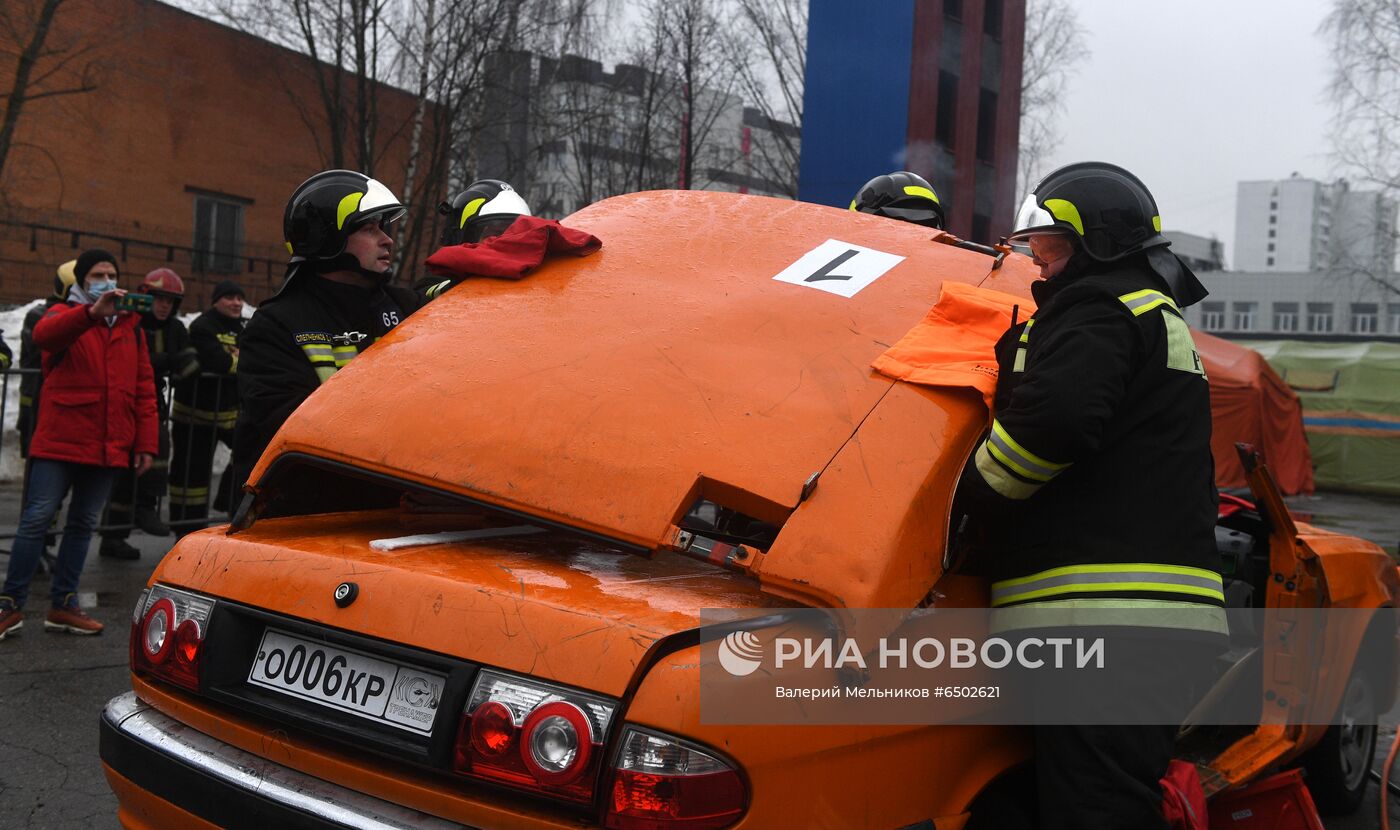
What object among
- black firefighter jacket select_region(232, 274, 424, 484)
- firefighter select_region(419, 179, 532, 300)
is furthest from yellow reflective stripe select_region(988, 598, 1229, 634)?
firefighter select_region(419, 179, 532, 300)

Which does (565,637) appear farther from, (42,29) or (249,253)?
(249,253)

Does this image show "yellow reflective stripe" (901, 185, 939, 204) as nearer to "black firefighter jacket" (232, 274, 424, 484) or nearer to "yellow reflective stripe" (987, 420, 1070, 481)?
"black firefighter jacket" (232, 274, 424, 484)

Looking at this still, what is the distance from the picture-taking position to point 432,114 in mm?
18656

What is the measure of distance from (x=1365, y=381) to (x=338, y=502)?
22203mm

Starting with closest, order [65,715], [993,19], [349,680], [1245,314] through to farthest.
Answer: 1. [349,680]
2. [65,715]
3. [993,19]
4. [1245,314]

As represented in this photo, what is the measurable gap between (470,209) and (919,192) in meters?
2.16

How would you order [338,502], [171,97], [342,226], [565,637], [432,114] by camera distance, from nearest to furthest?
[565,637], [338,502], [342,226], [432,114], [171,97]

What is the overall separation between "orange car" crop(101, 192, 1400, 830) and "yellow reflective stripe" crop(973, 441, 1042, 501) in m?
0.08

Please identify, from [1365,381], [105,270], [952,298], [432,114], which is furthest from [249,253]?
[952,298]

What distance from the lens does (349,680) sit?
2.32m

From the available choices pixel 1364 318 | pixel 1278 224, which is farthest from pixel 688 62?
pixel 1278 224

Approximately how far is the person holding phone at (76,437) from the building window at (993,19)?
1439cm

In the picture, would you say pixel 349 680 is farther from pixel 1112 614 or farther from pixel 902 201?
pixel 902 201

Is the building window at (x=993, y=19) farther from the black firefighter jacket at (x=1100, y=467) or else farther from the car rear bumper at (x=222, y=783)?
the car rear bumper at (x=222, y=783)
